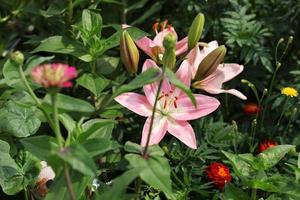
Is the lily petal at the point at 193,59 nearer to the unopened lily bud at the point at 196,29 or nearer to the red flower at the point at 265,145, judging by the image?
the unopened lily bud at the point at 196,29

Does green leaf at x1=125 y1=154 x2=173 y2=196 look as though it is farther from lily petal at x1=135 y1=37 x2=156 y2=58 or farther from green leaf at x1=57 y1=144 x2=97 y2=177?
lily petal at x1=135 y1=37 x2=156 y2=58

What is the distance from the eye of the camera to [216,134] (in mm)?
1362

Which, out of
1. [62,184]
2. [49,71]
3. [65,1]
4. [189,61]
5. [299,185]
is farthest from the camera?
[65,1]

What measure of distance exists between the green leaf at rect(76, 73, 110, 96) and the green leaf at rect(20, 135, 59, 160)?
39 cm

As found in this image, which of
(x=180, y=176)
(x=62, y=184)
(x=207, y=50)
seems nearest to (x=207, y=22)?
(x=207, y=50)

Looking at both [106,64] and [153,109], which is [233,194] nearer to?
[153,109]

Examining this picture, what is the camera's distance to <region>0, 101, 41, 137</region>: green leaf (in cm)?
123

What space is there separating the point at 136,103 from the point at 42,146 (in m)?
0.31

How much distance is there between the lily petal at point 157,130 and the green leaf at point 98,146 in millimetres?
183

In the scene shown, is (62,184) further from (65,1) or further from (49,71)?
(65,1)

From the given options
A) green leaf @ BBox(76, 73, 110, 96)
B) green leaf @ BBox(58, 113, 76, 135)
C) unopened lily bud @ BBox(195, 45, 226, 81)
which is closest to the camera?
green leaf @ BBox(58, 113, 76, 135)

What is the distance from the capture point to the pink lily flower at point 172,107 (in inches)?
46.2

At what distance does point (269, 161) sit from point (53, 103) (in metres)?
0.53

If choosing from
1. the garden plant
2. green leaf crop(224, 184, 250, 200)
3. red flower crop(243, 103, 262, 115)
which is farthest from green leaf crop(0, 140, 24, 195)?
red flower crop(243, 103, 262, 115)
